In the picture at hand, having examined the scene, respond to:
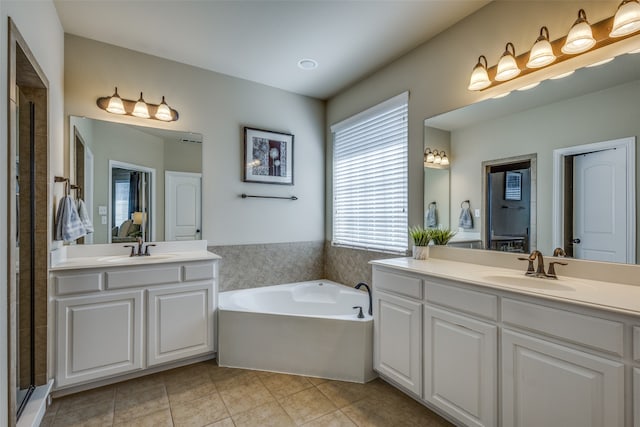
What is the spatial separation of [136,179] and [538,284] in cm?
312

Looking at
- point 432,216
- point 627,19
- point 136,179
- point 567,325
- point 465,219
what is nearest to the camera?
point 567,325

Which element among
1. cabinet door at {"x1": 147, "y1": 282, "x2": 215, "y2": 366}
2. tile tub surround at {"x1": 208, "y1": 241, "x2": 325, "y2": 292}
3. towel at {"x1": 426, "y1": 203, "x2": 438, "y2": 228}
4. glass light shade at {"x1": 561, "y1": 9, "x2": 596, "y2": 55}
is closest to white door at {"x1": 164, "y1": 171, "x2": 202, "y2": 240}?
tile tub surround at {"x1": 208, "y1": 241, "x2": 325, "y2": 292}

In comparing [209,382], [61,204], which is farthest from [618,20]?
[61,204]

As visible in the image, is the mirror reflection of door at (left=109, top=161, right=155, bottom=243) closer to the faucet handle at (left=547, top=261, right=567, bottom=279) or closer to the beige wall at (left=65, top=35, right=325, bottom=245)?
the beige wall at (left=65, top=35, right=325, bottom=245)

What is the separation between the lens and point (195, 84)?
3.01 m

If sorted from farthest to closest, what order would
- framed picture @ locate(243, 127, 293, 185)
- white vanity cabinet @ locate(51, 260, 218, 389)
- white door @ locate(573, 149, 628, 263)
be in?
framed picture @ locate(243, 127, 293, 185)
white vanity cabinet @ locate(51, 260, 218, 389)
white door @ locate(573, 149, 628, 263)

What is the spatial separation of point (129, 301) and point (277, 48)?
2.36m

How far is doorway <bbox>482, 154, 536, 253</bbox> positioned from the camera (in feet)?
6.31

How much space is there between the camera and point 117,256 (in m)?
2.62

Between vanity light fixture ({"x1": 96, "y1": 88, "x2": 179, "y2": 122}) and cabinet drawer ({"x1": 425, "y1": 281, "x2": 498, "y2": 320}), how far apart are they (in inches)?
104

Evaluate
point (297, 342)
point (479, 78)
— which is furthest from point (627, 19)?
point (297, 342)

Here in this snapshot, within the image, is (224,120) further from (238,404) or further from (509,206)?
(509,206)

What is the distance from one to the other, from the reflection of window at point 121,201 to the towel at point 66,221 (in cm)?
40

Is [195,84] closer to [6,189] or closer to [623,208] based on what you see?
[6,189]
